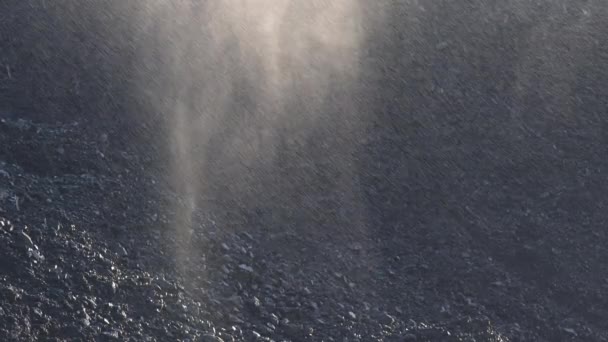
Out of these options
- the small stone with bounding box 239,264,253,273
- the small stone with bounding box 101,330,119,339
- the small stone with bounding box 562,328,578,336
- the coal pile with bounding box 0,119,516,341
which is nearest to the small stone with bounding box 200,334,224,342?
the coal pile with bounding box 0,119,516,341

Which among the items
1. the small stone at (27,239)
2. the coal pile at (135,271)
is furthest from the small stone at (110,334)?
the small stone at (27,239)

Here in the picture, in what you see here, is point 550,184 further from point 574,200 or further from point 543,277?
point 543,277

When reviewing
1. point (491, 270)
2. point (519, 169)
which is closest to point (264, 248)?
point (491, 270)

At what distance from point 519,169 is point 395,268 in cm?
202

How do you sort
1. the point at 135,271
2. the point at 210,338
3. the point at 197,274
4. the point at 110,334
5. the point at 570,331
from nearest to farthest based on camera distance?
the point at 110,334 → the point at 210,338 → the point at 135,271 → the point at 197,274 → the point at 570,331

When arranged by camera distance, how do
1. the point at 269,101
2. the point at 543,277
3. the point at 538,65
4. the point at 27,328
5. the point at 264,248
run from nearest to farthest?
the point at 27,328, the point at 264,248, the point at 543,277, the point at 269,101, the point at 538,65

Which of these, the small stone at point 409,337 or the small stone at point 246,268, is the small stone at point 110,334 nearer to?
the small stone at point 246,268

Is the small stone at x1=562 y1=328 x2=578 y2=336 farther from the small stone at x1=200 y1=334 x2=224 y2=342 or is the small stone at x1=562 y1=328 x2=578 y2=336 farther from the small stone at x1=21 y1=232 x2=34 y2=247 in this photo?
the small stone at x1=21 y1=232 x2=34 y2=247

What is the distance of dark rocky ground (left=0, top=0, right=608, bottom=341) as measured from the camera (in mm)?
8602

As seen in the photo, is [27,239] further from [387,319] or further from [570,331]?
[570,331]

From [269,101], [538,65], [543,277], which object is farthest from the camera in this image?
[538,65]

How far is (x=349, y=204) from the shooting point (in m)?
10.1

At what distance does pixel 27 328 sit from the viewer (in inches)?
309

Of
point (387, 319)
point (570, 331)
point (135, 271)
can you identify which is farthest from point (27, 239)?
point (570, 331)
